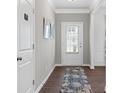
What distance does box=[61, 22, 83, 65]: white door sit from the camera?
9172mm

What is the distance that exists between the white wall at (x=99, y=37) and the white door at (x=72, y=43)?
706 mm

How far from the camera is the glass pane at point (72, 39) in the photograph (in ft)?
30.2

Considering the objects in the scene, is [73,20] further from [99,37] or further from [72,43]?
[99,37]

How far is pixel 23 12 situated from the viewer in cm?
294

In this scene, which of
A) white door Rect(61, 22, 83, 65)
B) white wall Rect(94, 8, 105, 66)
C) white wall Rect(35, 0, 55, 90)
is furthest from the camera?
white door Rect(61, 22, 83, 65)

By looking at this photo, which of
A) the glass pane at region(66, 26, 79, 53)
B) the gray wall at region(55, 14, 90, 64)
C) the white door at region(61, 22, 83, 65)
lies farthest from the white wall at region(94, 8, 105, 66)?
the glass pane at region(66, 26, 79, 53)

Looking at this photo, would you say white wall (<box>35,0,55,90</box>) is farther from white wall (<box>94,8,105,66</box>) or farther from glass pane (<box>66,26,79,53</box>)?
white wall (<box>94,8,105,66</box>)

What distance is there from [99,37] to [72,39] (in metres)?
1.28

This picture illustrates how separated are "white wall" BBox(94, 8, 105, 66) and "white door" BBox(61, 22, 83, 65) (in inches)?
27.8

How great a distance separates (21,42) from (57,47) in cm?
642

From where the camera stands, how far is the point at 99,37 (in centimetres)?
904
